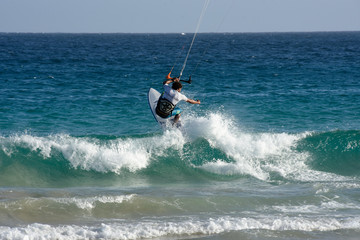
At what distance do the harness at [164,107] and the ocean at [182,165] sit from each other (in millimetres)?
1047

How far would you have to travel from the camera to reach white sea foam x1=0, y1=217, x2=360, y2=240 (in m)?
7.59

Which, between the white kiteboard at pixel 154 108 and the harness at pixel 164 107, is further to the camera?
the white kiteboard at pixel 154 108

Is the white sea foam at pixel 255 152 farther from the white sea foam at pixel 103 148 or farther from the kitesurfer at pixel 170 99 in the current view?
the kitesurfer at pixel 170 99

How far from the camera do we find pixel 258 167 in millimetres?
12430

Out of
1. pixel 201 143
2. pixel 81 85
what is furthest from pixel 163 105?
pixel 81 85

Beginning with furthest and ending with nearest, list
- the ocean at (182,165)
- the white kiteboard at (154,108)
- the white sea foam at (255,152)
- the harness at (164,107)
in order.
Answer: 1. the white kiteboard at (154,108)
2. the white sea foam at (255,152)
3. the harness at (164,107)
4. the ocean at (182,165)

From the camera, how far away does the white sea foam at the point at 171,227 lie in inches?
299

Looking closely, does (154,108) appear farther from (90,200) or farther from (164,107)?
(90,200)

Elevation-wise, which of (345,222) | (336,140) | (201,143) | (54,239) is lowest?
(54,239)

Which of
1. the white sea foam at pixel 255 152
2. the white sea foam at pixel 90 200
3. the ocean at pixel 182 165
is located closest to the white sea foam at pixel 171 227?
the ocean at pixel 182 165

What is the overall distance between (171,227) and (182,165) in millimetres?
4853

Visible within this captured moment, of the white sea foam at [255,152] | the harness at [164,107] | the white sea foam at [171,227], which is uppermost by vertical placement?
the harness at [164,107]

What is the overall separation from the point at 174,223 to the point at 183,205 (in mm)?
1097

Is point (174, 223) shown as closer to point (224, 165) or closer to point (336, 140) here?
point (224, 165)
